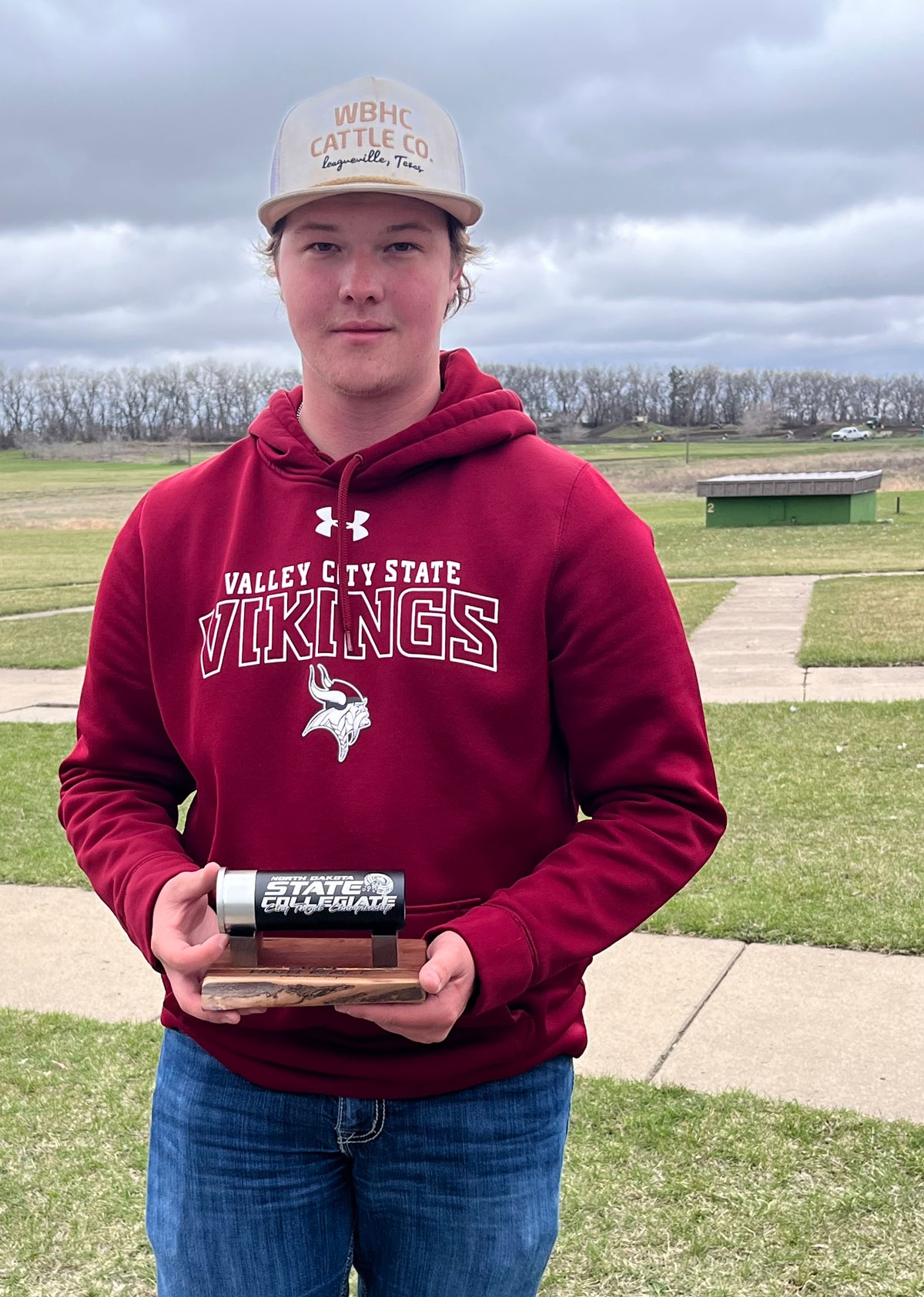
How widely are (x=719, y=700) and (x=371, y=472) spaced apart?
25.2 feet

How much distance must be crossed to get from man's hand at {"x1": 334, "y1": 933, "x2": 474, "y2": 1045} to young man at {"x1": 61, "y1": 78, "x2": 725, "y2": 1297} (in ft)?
0.26

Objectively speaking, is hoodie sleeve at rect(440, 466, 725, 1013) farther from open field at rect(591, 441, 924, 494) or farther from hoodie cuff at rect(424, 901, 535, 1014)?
open field at rect(591, 441, 924, 494)

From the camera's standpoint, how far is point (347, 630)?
175 centimetres

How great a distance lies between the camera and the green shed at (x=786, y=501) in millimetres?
27375

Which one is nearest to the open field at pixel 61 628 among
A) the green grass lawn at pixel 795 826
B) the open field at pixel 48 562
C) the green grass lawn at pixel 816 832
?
the open field at pixel 48 562

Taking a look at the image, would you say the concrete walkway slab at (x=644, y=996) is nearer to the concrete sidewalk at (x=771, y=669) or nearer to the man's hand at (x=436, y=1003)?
the man's hand at (x=436, y=1003)

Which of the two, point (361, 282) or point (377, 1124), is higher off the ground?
point (361, 282)

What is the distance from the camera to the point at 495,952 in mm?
1574

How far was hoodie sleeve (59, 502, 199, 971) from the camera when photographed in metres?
1.90

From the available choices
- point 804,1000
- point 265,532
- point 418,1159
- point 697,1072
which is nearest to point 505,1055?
point 418,1159

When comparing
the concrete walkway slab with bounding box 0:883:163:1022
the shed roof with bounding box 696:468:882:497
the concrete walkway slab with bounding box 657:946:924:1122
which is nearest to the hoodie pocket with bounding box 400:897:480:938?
the concrete walkway slab with bounding box 657:946:924:1122

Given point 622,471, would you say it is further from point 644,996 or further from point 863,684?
point 644,996

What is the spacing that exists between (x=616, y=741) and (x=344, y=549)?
46 cm

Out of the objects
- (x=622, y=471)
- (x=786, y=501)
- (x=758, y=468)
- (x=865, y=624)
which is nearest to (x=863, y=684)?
(x=865, y=624)
